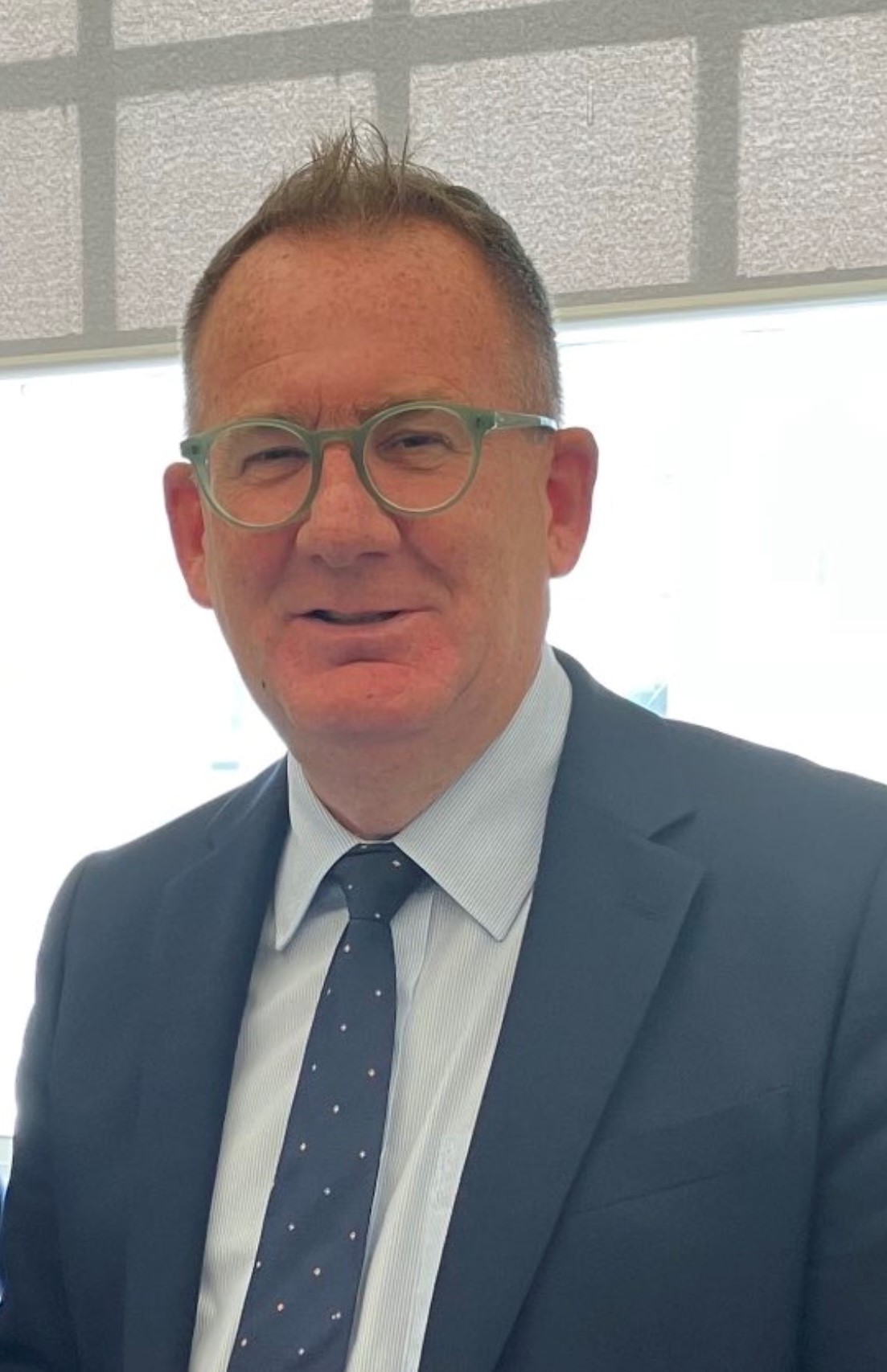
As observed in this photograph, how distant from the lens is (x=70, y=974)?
1378mm

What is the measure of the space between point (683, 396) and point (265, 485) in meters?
0.84

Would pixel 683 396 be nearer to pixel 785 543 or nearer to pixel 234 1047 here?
pixel 785 543

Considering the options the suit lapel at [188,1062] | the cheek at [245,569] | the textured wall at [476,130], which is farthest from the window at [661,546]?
the cheek at [245,569]

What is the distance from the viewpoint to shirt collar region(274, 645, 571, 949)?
1.21 metres

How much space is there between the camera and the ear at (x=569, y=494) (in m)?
1.27

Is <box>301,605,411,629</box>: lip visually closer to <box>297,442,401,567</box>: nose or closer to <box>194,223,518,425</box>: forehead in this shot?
<box>297,442,401,567</box>: nose

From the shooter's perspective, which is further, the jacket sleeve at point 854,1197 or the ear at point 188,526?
the ear at point 188,526

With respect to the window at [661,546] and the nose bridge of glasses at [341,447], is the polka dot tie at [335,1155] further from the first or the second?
the window at [661,546]

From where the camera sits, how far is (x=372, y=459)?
115 cm

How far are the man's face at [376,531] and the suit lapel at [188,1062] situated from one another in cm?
17

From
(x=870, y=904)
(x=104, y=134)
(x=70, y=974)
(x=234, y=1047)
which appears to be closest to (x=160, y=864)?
(x=70, y=974)

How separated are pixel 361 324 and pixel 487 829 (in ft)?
1.39

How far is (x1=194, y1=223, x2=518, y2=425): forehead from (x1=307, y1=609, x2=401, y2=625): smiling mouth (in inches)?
6.4

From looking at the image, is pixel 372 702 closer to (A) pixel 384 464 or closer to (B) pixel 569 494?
(A) pixel 384 464
